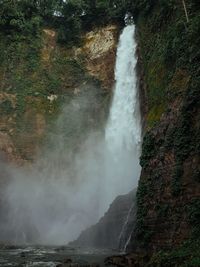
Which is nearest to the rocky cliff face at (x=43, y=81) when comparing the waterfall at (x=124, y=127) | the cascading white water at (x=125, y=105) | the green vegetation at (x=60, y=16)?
the green vegetation at (x=60, y=16)

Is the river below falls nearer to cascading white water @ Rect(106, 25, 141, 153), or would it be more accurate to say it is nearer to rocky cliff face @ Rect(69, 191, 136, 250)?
rocky cliff face @ Rect(69, 191, 136, 250)

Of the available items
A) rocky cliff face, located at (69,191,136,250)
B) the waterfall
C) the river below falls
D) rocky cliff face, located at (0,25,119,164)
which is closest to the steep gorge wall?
the river below falls

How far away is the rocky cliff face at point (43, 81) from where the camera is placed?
133 feet

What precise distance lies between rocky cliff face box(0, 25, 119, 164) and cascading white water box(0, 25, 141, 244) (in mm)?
1315

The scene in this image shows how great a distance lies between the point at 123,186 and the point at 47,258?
1592cm

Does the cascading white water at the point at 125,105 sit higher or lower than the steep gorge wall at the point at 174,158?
higher

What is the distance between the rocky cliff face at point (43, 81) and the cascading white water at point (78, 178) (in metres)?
1.31

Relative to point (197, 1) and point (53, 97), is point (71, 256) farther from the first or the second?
point (53, 97)

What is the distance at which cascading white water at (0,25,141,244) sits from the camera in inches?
1369

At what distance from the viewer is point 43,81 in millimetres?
43156

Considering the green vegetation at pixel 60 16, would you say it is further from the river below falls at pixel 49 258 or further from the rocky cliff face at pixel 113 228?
the river below falls at pixel 49 258

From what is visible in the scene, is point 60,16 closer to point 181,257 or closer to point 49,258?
point 49,258

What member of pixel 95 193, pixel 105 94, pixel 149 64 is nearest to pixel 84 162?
pixel 95 193

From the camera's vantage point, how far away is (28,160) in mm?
39281
